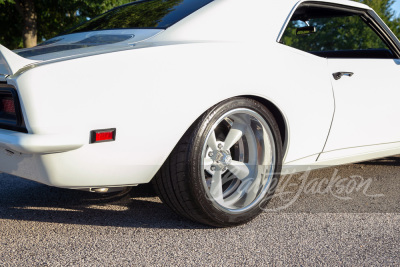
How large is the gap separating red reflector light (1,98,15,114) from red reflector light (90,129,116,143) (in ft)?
1.45

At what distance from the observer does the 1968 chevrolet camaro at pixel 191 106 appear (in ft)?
7.06

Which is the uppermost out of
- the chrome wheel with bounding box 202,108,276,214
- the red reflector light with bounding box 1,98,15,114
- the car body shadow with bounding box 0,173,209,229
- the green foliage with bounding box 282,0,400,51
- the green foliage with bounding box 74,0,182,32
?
A: the green foliage with bounding box 74,0,182,32

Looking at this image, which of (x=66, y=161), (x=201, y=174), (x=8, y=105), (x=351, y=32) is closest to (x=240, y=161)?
(x=201, y=174)

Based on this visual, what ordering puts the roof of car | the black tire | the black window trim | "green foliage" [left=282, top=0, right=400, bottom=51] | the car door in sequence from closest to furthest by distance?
the black tire, the roof of car, the car door, the black window trim, "green foliage" [left=282, top=0, right=400, bottom=51]

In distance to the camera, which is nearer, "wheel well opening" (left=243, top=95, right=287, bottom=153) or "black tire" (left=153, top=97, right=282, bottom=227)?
"black tire" (left=153, top=97, right=282, bottom=227)

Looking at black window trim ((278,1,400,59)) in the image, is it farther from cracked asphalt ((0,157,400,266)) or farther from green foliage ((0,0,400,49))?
green foliage ((0,0,400,49))

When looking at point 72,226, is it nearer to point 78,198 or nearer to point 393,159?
point 78,198

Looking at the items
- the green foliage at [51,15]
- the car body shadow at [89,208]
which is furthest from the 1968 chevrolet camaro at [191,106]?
the green foliage at [51,15]

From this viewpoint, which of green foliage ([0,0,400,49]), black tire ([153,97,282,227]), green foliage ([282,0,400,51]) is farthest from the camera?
green foliage ([282,0,400,51])

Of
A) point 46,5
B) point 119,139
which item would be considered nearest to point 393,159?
point 119,139

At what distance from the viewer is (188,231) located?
2.64 metres

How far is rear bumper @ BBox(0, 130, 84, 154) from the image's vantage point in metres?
2.08

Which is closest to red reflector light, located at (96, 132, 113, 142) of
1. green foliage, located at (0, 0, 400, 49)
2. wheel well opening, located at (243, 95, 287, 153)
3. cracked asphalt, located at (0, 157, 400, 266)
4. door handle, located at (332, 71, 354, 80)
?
cracked asphalt, located at (0, 157, 400, 266)

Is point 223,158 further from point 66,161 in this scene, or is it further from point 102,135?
point 66,161
